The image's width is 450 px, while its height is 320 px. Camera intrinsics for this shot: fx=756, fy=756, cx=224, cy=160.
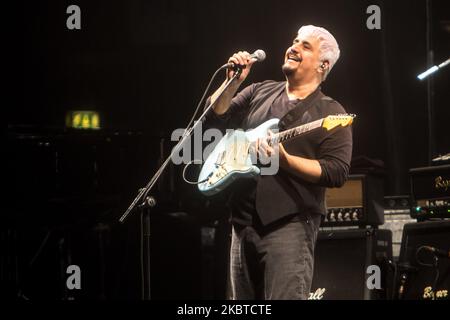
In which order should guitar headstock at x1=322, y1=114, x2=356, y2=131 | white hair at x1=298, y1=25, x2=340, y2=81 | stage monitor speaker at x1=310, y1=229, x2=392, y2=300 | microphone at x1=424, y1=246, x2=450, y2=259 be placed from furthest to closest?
stage monitor speaker at x1=310, y1=229, x2=392, y2=300 < microphone at x1=424, y1=246, x2=450, y2=259 < white hair at x1=298, y1=25, x2=340, y2=81 < guitar headstock at x1=322, y1=114, x2=356, y2=131

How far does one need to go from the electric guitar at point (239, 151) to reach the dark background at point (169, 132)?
2283mm

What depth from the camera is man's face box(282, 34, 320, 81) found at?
11.3 ft

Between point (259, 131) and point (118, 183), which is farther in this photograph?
point (118, 183)

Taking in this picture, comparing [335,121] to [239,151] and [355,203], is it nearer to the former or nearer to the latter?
[239,151]

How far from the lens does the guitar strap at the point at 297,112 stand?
330 cm

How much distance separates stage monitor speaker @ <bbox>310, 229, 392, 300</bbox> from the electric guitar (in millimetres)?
1362

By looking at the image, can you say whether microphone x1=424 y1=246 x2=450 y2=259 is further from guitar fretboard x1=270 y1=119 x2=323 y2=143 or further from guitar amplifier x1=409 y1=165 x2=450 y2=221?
guitar fretboard x1=270 y1=119 x2=323 y2=143

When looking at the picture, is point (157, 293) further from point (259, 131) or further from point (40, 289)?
point (259, 131)

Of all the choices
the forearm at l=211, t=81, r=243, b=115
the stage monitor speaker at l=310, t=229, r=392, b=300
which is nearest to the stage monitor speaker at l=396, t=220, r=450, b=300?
the stage monitor speaker at l=310, t=229, r=392, b=300

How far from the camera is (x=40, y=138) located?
239 inches

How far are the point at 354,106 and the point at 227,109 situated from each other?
8.22 feet

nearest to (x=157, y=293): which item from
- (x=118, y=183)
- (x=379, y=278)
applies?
(x=118, y=183)

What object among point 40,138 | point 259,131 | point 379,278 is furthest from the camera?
point 40,138

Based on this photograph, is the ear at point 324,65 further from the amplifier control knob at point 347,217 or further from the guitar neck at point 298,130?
the amplifier control knob at point 347,217
